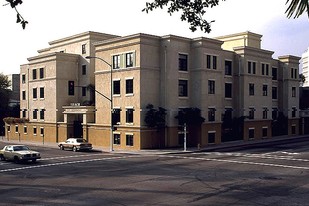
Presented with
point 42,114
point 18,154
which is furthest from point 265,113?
point 18,154

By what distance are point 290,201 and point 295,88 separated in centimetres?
5425

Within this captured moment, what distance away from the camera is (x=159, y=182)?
22.9m

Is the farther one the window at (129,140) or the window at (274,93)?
the window at (274,93)

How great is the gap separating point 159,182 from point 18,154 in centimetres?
1571

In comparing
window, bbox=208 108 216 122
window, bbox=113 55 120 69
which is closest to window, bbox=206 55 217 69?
window, bbox=208 108 216 122

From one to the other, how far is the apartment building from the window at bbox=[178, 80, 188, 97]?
0.42 feet

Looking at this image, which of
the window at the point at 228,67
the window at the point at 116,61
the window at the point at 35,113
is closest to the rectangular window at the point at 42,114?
the window at the point at 35,113

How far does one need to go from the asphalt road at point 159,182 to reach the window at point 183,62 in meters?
16.1

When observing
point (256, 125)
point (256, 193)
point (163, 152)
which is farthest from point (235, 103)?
point (256, 193)

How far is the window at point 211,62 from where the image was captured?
162 feet

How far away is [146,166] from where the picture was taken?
101 feet

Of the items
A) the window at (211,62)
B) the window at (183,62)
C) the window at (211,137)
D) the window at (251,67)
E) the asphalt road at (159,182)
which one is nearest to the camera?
the asphalt road at (159,182)

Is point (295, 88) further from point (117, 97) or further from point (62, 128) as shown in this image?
point (62, 128)

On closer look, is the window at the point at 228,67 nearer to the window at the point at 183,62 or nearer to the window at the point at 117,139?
the window at the point at 183,62
